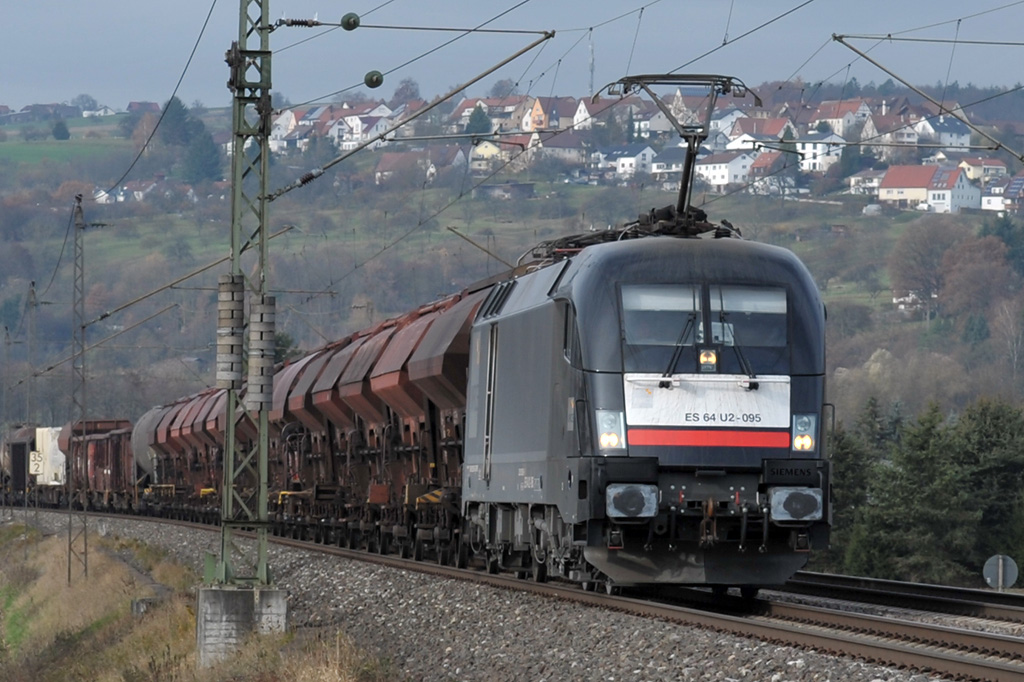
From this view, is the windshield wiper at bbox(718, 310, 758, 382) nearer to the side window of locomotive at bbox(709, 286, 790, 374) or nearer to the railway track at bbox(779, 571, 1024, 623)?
the side window of locomotive at bbox(709, 286, 790, 374)

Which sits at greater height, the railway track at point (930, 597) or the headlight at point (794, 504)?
the headlight at point (794, 504)

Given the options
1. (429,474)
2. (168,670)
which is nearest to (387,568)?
(429,474)

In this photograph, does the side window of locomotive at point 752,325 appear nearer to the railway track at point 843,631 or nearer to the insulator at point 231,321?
the railway track at point 843,631

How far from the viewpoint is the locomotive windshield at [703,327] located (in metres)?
17.4

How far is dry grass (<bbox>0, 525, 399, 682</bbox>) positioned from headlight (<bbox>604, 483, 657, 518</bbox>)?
2.74 meters

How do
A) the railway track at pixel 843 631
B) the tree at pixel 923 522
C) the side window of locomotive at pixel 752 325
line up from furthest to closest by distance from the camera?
the tree at pixel 923 522 < the side window of locomotive at pixel 752 325 < the railway track at pixel 843 631

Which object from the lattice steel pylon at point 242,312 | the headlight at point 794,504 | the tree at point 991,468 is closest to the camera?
the headlight at point 794,504

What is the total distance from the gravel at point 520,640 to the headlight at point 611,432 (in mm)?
1675

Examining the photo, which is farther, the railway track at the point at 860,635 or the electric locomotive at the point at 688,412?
the electric locomotive at the point at 688,412

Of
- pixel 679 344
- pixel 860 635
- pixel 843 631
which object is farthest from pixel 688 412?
pixel 860 635

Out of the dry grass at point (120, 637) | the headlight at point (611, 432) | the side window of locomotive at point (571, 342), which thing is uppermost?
the side window of locomotive at point (571, 342)

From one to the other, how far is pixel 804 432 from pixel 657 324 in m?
1.89

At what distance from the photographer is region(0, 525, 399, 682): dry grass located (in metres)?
17.1

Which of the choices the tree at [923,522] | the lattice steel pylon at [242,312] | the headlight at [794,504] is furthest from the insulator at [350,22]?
the tree at [923,522]
